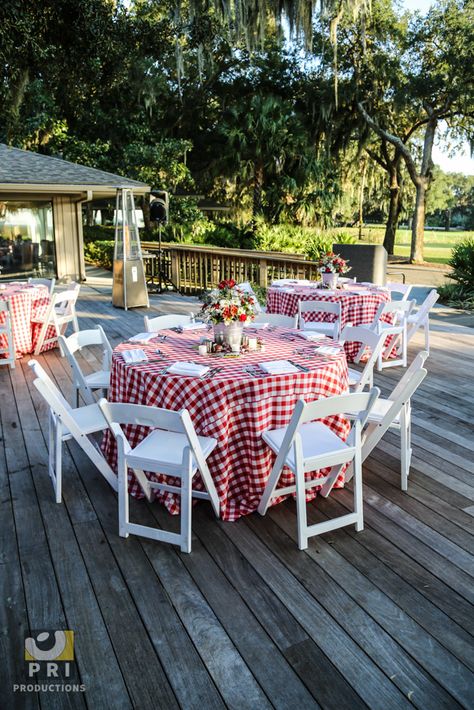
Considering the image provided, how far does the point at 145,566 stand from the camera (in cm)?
287

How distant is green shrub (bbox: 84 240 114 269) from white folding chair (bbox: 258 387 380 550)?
1450 centimetres

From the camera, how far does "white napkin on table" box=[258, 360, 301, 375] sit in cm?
339

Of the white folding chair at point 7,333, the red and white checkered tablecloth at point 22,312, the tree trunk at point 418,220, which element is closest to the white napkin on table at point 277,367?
A: the white folding chair at point 7,333

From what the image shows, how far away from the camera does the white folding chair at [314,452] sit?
2900mm

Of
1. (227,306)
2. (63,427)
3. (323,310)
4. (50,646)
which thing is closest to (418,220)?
(323,310)

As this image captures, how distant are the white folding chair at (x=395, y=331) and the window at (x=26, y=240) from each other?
9633mm

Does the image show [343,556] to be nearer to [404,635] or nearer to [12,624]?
[404,635]

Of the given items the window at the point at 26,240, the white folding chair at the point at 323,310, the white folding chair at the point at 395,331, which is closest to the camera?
the white folding chair at the point at 323,310

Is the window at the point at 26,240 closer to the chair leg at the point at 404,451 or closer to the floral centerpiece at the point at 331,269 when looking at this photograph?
the floral centerpiece at the point at 331,269

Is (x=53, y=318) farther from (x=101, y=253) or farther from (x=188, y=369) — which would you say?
(x=101, y=253)

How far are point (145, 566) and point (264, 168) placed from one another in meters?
20.2

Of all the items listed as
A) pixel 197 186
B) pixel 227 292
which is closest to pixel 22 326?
pixel 227 292

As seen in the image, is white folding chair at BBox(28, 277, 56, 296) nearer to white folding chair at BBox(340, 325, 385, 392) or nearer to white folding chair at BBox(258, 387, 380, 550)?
white folding chair at BBox(340, 325, 385, 392)

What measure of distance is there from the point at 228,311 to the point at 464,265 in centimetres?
908
